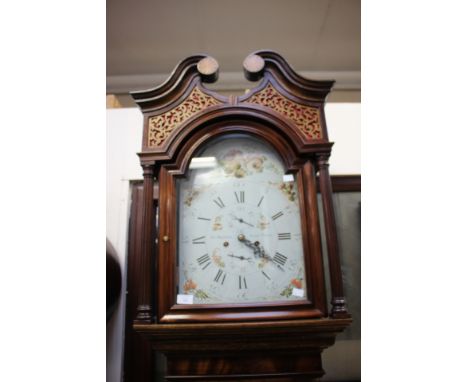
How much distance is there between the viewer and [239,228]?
76 centimetres

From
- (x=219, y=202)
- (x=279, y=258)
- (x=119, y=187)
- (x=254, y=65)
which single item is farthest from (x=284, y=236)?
(x=119, y=187)

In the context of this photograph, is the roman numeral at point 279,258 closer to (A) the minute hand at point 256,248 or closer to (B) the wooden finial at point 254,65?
(A) the minute hand at point 256,248

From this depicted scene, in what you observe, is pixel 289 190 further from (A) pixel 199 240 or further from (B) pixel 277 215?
(A) pixel 199 240

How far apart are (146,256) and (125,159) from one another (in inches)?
18.5

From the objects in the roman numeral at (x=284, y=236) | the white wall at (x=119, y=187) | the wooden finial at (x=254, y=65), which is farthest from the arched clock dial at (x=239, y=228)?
the white wall at (x=119, y=187)

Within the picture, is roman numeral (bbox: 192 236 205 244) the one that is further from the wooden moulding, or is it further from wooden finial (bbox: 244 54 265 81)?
wooden finial (bbox: 244 54 265 81)

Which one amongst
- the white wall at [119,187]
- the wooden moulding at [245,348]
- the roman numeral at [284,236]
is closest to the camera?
the wooden moulding at [245,348]

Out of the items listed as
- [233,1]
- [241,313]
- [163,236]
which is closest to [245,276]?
[241,313]

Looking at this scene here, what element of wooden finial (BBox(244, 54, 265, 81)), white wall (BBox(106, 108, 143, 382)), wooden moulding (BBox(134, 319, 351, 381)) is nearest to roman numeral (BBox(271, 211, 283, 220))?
wooden moulding (BBox(134, 319, 351, 381))

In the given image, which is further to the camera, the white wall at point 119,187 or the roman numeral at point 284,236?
the white wall at point 119,187

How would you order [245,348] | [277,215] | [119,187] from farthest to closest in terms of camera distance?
[119,187] < [277,215] < [245,348]

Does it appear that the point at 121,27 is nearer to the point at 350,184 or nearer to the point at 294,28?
the point at 294,28

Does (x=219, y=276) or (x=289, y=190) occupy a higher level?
(x=289, y=190)

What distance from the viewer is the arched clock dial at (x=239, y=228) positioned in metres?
0.73
